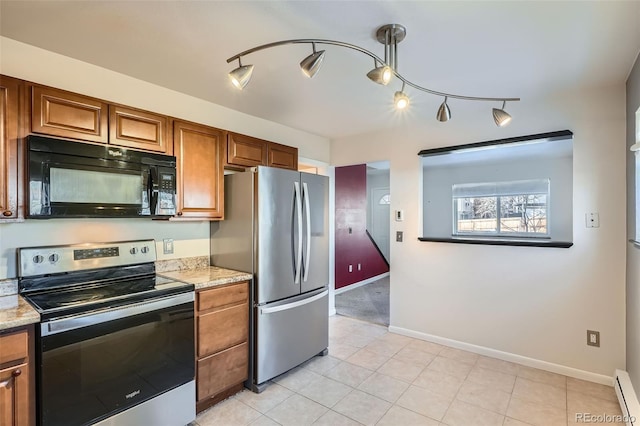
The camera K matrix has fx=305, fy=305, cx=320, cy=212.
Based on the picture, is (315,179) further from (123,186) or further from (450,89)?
(123,186)

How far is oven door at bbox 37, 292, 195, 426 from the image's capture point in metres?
1.49

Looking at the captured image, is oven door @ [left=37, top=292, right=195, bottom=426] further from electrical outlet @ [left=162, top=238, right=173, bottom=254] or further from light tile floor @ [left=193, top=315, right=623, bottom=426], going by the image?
electrical outlet @ [left=162, top=238, right=173, bottom=254]

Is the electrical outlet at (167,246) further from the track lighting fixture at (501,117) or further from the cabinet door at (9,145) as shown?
the track lighting fixture at (501,117)

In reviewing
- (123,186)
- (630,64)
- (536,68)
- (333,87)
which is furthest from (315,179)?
(630,64)

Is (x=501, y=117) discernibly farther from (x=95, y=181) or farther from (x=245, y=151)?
(x=95, y=181)

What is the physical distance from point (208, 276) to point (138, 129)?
1156 millimetres

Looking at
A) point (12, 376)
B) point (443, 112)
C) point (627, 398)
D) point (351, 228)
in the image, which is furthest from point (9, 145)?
point (351, 228)

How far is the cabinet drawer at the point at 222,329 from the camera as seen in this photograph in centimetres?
214

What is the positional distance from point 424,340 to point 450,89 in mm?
2554

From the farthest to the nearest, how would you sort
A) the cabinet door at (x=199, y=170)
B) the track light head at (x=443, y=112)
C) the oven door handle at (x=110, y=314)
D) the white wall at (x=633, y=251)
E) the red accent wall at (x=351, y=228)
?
1. the red accent wall at (x=351, y=228)
2. the cabinet door at (x=199, y=170)
3. the track light head at (x=443, y=112)
4. the white wall at (x=633, y=251)
5. the oven door handle at (x=110, y=314)


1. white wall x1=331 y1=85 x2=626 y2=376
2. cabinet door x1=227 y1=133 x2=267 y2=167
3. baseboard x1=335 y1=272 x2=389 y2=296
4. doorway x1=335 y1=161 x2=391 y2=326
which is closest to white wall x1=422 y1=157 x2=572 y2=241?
doorway x1=335 y1=161 x2=391 y2=326

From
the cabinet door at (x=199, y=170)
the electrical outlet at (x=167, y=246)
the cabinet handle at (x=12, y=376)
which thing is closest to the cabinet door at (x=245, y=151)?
the cabinet door at (x=199, y=170)

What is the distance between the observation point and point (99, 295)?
175cm

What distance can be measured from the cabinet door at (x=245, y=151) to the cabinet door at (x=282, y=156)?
9 centimetres
